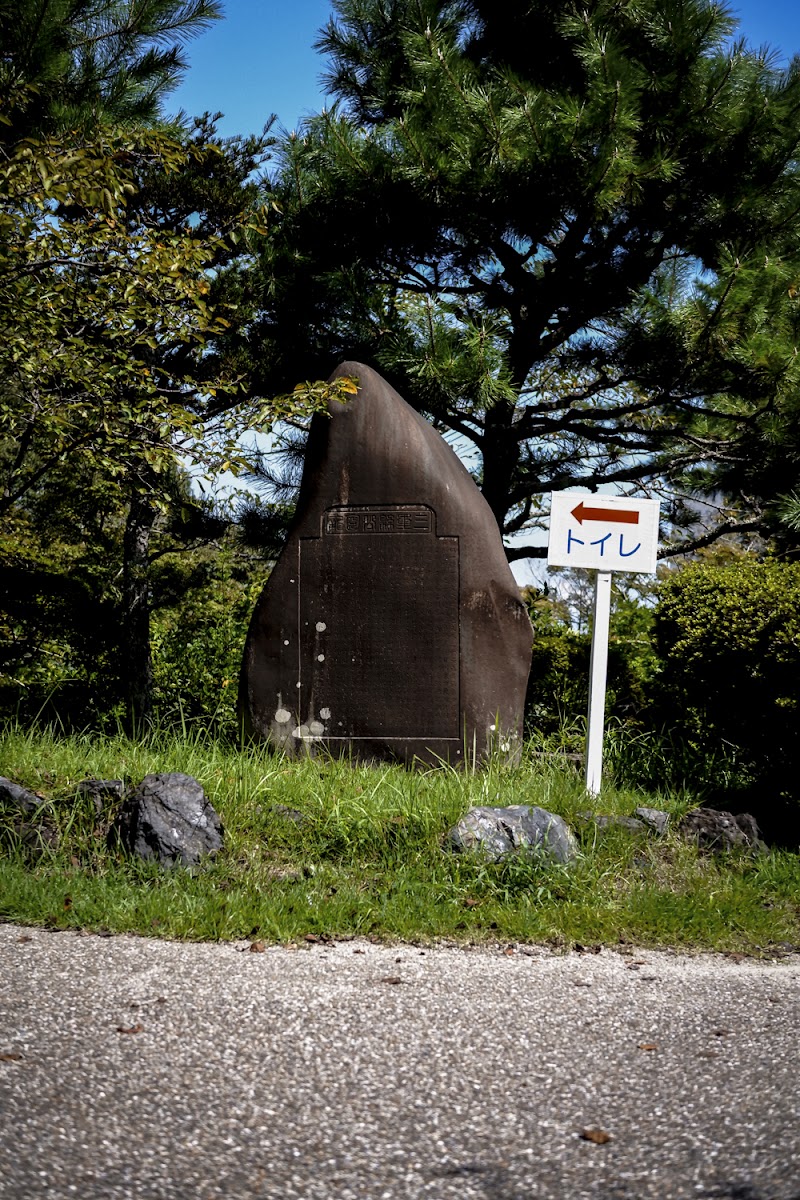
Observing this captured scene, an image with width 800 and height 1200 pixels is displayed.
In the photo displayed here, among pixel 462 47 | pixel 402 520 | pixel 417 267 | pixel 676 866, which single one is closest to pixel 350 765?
pixel 402 520

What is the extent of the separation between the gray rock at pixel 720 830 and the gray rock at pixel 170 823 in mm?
2215

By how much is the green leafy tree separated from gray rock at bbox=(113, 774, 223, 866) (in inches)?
136

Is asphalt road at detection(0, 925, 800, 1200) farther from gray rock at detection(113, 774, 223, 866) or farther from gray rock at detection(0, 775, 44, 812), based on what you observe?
gray rock at detection(0, 775, 44, 812)

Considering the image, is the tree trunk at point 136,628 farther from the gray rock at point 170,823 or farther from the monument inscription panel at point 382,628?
the gray rock at point 170,823

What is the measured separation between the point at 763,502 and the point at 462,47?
4390 millimetres

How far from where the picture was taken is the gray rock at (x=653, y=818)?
484 centimetres

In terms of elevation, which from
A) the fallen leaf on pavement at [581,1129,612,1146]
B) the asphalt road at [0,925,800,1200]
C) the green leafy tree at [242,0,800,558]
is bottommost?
the asphalt road at [0,925,800,1200]

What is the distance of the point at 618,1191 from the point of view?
7.11 feet

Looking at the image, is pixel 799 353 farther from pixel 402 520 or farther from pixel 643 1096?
pixel 643 1096

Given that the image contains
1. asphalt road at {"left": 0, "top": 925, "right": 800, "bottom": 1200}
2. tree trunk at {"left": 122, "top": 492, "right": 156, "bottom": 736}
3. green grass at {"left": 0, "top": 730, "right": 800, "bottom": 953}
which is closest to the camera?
asphalt road at {"left": 0, "top": 925, "right": 800, "bottom": 1200}

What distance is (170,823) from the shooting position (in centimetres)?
445

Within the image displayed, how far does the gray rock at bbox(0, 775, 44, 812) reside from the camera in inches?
185

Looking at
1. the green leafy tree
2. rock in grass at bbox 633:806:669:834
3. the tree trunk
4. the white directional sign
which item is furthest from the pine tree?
rock in grass at bbox 633:806:669:834


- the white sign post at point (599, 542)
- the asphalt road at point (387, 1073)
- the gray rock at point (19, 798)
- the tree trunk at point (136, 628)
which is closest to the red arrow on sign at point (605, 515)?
the white sign post at point (599, 542)
